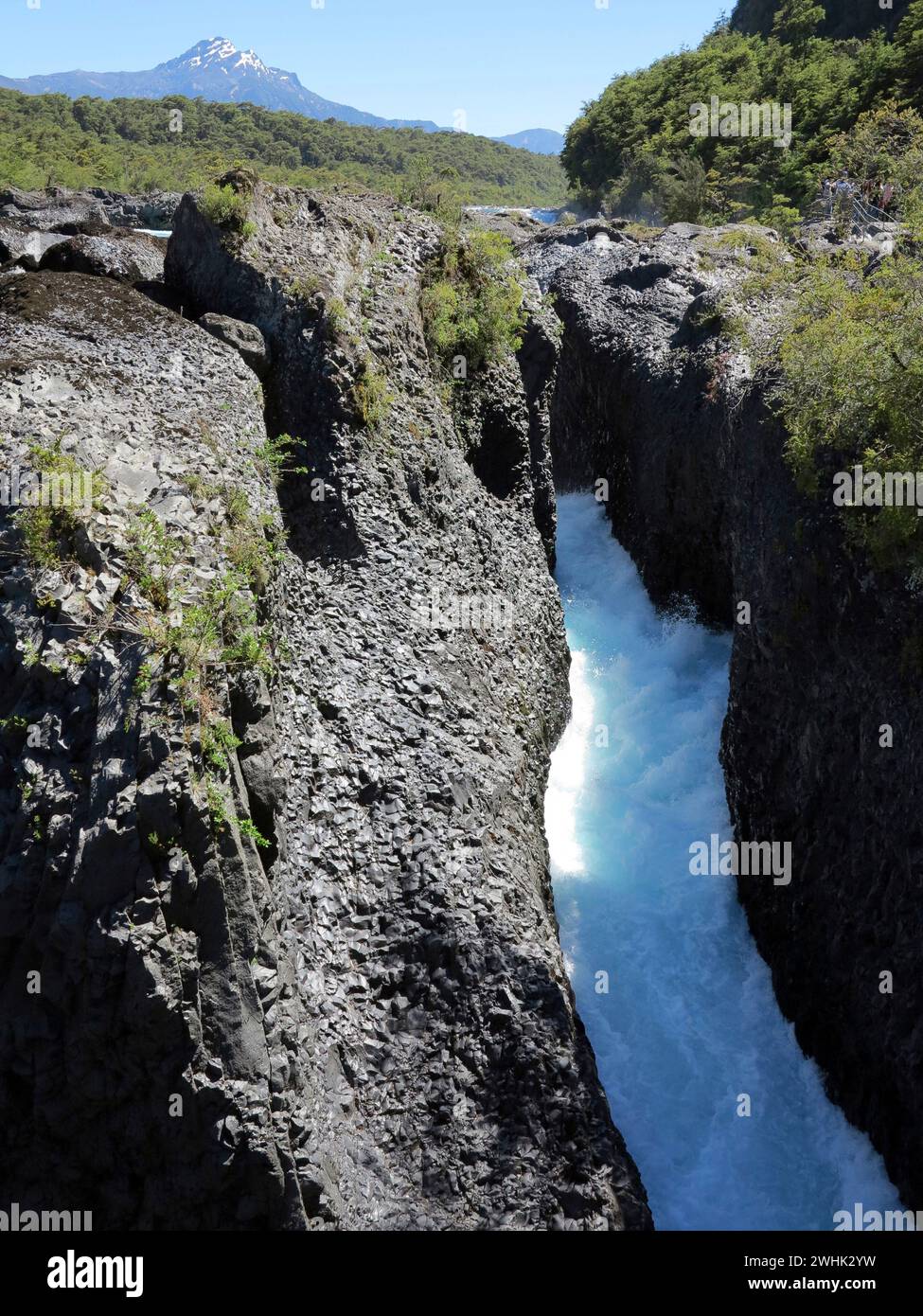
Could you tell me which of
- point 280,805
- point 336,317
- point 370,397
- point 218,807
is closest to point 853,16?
point 336,317

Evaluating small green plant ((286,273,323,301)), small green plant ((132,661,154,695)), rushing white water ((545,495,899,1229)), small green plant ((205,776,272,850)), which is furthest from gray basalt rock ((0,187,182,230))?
small green plant ((205,776,272,850))

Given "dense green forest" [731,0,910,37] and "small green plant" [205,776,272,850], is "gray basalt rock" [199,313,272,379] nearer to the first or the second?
"small green plant" [205,776,272,850]

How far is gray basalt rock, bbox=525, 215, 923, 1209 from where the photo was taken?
11336 millimetres

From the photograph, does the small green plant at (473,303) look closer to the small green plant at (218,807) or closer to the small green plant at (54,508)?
the small green plant at (54,508)

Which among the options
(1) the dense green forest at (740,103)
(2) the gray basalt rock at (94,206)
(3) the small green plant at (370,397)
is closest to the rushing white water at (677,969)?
(3) the small green plant at (370,397)

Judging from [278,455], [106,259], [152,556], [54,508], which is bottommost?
[152,556]

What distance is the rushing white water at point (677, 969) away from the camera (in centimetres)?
1197

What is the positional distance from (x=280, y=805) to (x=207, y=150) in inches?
3483

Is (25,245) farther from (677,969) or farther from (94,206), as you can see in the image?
(94,206)

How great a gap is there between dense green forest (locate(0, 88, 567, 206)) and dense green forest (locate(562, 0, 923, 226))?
1170 centimetres

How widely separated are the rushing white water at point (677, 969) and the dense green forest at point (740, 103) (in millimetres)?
18572

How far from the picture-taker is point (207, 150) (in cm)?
8331

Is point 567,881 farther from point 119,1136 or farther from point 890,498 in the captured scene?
point 119,1136
